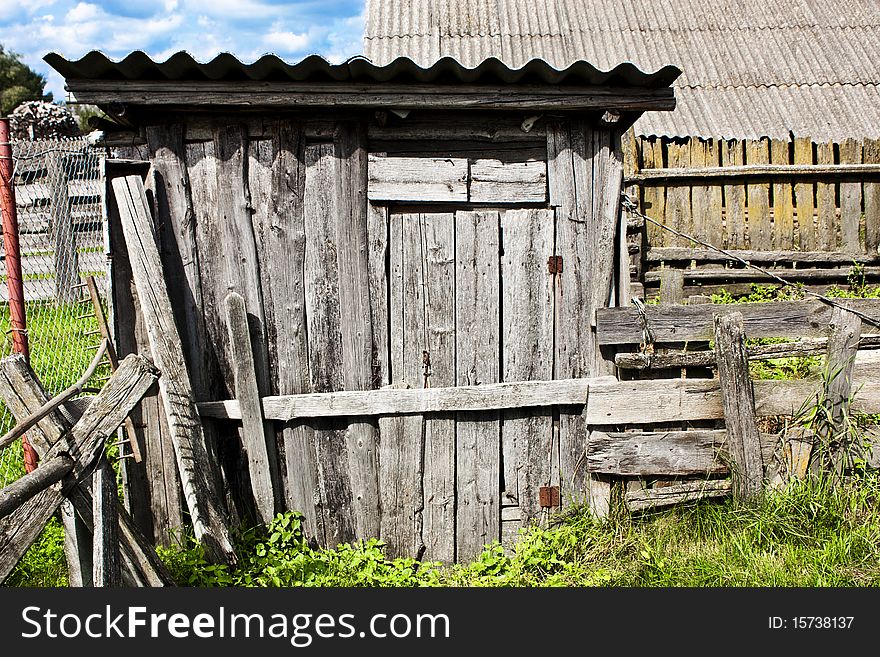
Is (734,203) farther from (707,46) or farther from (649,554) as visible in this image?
(649,554)

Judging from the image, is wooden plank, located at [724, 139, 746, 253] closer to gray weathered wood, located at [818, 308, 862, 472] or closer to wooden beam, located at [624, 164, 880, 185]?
wooden beam, located at [624, 164, 880, 185]

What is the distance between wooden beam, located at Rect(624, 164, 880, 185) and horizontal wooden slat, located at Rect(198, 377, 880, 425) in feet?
16.1

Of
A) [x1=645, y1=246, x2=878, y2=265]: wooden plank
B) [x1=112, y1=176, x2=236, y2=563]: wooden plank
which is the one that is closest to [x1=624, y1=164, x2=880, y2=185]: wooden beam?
[x1=645, y1=246, x2=878, y2=265]: wooden plank

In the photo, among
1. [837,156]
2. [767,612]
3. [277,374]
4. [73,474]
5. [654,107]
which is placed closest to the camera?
[73,474]

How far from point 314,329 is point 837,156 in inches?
312

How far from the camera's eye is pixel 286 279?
153 inches

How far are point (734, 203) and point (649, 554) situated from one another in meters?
5.99

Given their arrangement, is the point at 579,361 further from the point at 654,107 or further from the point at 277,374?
the point at 277,374

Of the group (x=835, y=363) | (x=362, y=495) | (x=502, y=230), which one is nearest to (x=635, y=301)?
(x=502, y=230)

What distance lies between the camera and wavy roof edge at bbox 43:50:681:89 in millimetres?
3326

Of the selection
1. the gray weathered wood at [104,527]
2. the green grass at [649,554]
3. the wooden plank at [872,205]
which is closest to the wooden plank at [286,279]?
the green grass at [649,554]

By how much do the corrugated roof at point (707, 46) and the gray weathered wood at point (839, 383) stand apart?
5991 mm

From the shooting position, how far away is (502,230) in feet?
12.9

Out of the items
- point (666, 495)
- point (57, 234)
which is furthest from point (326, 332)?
point (57, 234)
